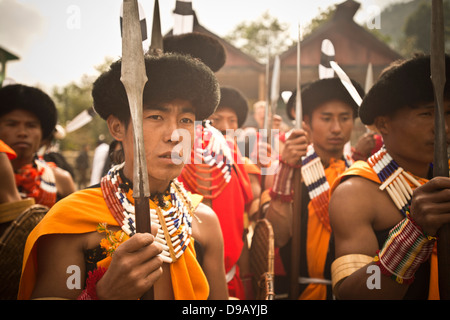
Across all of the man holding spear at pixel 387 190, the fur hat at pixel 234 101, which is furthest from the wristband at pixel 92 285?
the fur hat at pixel 234 101

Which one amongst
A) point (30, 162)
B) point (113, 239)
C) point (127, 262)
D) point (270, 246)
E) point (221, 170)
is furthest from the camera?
point (30, 162)

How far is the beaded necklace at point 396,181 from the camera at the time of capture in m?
2.09

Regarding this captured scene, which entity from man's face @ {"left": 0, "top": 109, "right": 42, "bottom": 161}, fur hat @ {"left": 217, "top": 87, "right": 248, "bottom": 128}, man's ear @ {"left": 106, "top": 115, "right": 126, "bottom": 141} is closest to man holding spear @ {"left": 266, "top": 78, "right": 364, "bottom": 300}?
fur hat @ {"left": 217, "top": 87, "right": 248, "bottom": 128}

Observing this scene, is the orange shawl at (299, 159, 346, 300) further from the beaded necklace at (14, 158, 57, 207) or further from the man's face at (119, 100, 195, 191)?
the beaded necklace at (14, 158, 57, 207)

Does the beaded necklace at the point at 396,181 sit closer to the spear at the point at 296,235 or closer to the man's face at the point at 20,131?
the spear at the point at 296,235

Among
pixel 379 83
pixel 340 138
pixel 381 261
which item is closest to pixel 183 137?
pixel 381 261

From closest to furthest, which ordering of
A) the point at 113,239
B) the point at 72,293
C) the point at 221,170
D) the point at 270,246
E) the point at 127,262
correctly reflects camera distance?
the point at 127,262 → the point at 72,293 → the point at 113,239 → the point at 270,246 → the point at 221,170

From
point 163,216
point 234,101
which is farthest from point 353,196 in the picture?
point 234,101

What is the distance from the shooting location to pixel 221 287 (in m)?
2.11

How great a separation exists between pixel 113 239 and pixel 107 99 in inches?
29.7

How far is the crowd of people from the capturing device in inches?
61.2

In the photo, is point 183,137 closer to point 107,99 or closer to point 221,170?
point 107,99

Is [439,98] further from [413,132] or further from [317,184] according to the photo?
[317,184]

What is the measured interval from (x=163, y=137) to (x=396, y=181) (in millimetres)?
1540
